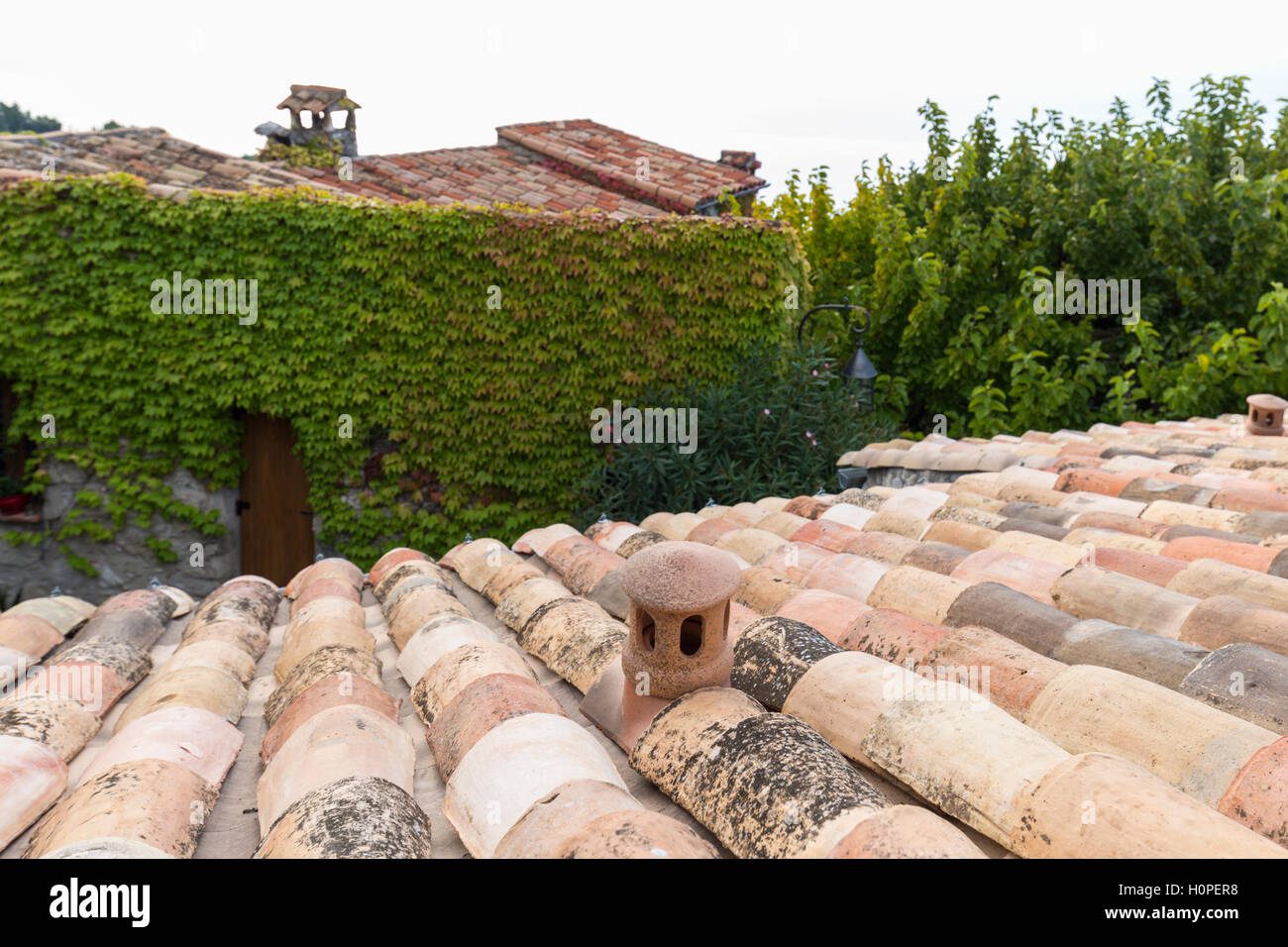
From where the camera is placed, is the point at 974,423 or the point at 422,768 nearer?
the point at 422,768

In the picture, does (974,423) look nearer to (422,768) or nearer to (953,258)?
(953,258)

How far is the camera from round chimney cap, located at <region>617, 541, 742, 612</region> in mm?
2025

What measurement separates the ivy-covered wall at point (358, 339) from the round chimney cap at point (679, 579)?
7808mm

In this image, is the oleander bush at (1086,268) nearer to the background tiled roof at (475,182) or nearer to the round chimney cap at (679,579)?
the background tiled roof at (475,182)

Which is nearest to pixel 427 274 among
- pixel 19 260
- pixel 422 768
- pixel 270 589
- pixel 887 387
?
pixel 19 260

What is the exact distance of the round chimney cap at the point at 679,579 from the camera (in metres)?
2.03

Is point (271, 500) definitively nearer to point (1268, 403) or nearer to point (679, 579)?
point (679, 579)

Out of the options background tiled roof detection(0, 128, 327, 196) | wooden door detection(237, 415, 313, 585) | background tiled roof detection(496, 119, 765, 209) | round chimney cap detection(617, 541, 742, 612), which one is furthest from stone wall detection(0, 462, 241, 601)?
round chimney cap detection(617, 541, 742, 612)

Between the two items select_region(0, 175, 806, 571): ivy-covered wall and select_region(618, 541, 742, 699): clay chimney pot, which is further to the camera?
select_region(0, 175, 806, 571): ivy-covered wall

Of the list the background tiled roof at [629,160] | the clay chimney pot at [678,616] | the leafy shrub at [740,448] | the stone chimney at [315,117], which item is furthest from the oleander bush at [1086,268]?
the clay chimney pot at [678,616]

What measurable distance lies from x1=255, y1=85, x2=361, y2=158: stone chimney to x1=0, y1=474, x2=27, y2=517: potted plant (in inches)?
229

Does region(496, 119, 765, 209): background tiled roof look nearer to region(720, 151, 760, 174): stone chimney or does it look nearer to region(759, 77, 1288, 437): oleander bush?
region(720, 151, 760, 174): stone chimney
